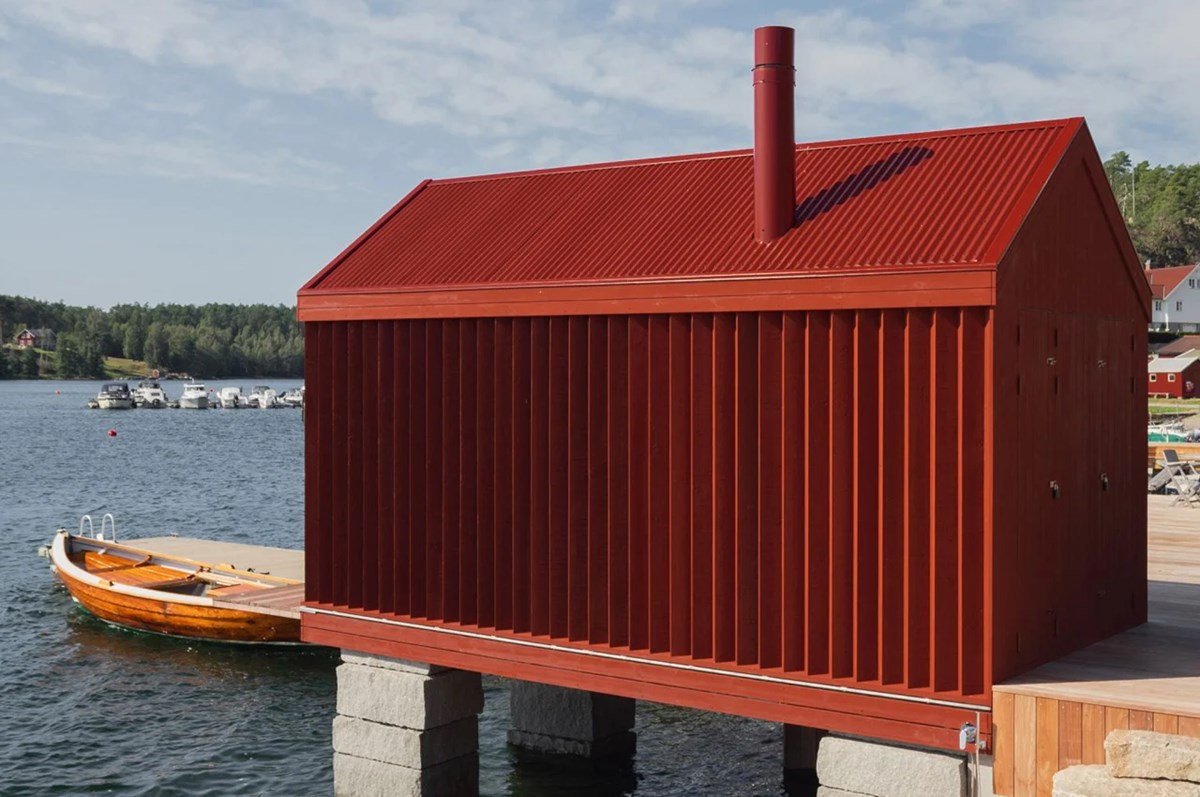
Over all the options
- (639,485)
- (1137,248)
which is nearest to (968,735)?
(639,485)

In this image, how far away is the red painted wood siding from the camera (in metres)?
10.7

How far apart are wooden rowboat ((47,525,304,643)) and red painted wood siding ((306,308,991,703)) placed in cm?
1012

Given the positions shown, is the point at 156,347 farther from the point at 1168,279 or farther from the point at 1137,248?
the point at 1168,279

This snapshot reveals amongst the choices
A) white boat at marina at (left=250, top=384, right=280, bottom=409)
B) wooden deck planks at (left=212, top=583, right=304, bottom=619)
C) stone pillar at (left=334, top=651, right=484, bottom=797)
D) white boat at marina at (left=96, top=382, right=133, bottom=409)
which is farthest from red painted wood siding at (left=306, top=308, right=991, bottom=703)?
white boat at marina at (left=250, top=384, right=280, bottom=409)

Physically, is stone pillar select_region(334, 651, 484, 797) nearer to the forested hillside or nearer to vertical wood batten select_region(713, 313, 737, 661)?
vertical wood batten select_region(713, 313, 737, 661)

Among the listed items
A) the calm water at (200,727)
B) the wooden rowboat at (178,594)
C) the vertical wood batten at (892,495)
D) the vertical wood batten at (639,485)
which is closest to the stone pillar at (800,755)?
the calm water at (200,727)

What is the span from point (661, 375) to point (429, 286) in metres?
3.03

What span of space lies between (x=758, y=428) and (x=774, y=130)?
117 inches

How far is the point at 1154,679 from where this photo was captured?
10.8 metres

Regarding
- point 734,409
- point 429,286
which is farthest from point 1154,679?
point 429,286

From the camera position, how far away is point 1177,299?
9919 centimetres

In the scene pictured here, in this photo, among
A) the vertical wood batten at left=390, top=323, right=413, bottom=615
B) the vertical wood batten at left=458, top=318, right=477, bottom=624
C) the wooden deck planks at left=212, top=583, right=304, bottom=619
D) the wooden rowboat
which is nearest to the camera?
the vertical wood batten at left=458, top=318, right=477, bottom=624

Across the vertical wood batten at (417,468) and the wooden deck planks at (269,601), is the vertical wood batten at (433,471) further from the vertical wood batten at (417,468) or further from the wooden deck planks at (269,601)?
the wooden deck planks at (269,601)

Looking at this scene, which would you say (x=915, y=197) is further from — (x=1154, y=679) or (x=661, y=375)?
(x=1154, y=679)
